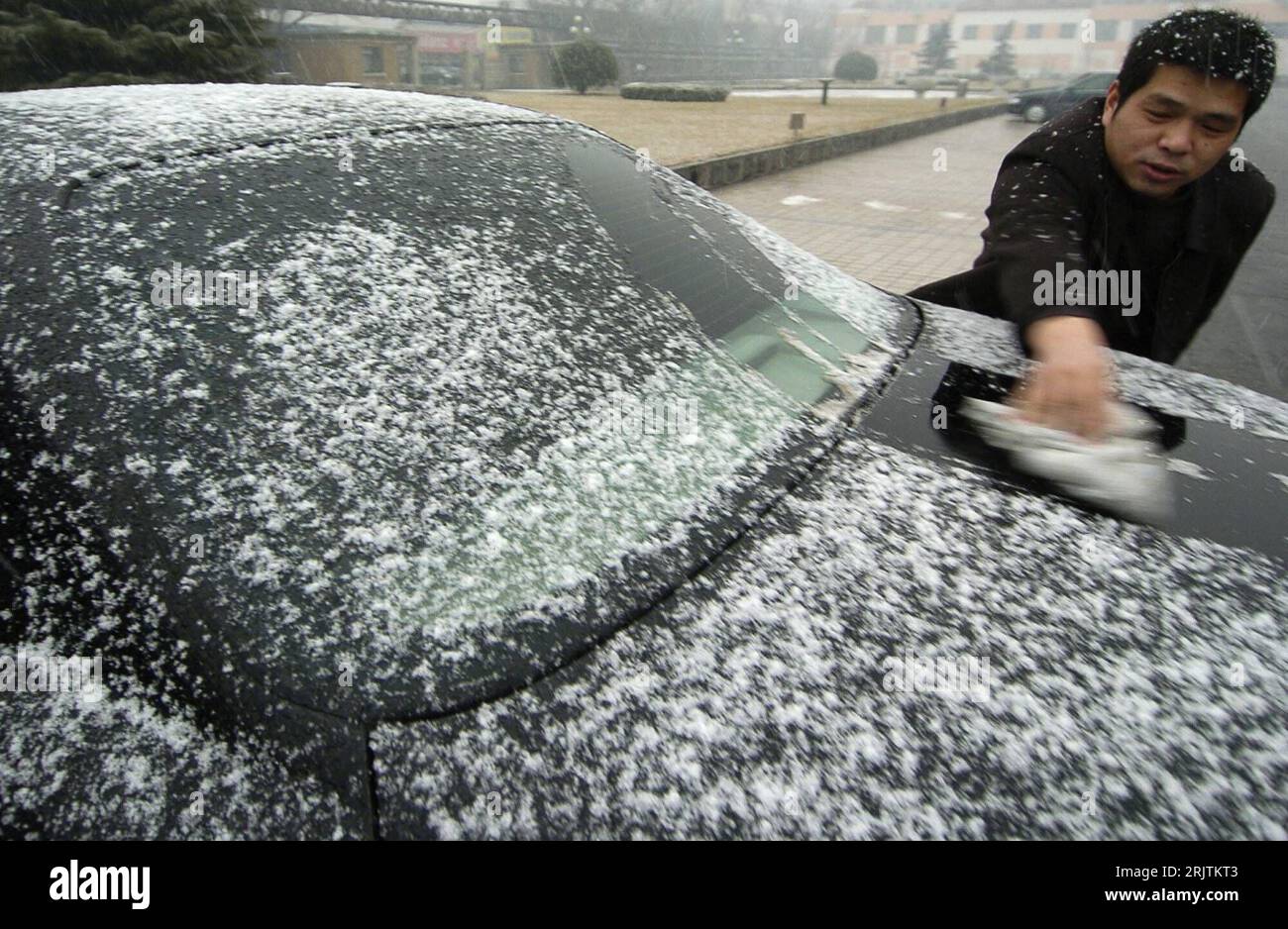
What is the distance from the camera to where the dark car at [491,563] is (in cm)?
89

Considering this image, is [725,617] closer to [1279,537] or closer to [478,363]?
[478,363]

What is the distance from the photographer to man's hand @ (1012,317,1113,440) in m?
1.45

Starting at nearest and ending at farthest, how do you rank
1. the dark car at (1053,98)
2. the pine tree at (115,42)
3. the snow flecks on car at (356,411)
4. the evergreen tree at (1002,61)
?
the snow flecks on car at (356,411) → the pine tree at (115,42) → the dark car at (1053,98) → the evergreen tree at (1002,61)

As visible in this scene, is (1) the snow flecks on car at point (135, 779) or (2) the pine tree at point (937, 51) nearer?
(1) the snow flecks on car at point (135, 779)

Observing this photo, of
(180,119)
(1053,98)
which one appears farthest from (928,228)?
(1053,98)

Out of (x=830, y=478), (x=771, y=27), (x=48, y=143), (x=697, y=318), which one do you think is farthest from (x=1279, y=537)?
(x=771, y=27)

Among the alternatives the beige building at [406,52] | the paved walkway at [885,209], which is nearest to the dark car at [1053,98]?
the paved walkway at [885,209]

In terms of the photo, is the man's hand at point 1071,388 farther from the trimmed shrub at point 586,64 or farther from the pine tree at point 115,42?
the trimmed shrub at point 586,64

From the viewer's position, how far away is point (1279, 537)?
4.22 ft

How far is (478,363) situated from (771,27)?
73.3 m

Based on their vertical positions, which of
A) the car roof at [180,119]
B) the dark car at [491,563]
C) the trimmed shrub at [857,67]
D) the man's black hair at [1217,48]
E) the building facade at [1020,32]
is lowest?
the dark car at [491,563]

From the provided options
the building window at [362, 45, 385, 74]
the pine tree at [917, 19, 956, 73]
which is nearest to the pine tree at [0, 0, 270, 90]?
the building window at [362, 45, 385, 74]

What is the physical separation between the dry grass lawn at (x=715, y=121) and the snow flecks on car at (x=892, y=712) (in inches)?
333

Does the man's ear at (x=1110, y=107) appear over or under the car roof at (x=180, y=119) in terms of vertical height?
over
